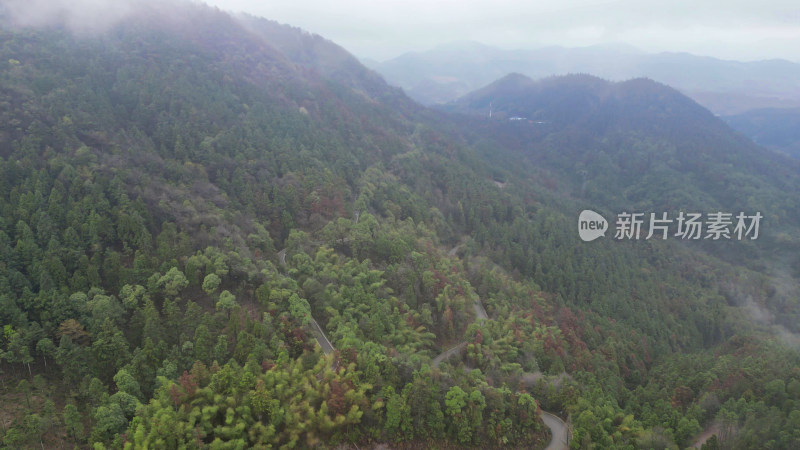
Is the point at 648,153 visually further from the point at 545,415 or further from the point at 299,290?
the point at 299,290

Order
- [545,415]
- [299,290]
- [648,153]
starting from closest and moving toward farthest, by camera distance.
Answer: [545,415], [299,290], [648,153]

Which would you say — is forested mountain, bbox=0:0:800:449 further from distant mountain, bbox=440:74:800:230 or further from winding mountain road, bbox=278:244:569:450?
distant mountain, bbox=440:74:800:230

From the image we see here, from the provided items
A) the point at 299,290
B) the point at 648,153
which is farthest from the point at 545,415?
the point at 648,153

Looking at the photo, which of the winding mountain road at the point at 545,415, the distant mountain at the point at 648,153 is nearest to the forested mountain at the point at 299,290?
the winding mountain road at the point at 545,415

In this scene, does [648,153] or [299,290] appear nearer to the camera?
[299,290]

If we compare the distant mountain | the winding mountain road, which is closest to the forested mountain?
the winding mountain road

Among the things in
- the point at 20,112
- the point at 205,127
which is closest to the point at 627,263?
the point at 205,127

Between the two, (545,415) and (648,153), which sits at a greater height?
(648,153)

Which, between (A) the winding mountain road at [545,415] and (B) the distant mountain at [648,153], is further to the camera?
(B) the distant mountain at [648,153]

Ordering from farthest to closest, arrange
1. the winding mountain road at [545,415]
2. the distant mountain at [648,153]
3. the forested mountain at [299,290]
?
the distant mountain at [648,153]
the winding mountain road at [545,415]
the forested mountain at [299,290]

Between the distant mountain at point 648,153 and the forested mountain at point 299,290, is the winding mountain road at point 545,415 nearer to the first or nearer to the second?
the forested mountain at point 299,290
